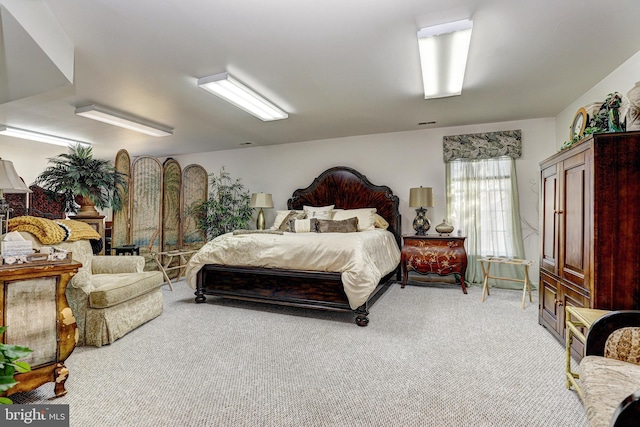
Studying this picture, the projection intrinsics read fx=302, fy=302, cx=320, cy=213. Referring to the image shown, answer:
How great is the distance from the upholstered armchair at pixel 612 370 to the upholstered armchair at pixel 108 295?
10.1 ft

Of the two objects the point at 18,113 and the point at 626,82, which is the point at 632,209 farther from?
the point at 18,113

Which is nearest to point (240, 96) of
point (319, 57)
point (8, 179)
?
point (319, 57)

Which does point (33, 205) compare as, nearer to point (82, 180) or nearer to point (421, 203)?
point (82, 180)

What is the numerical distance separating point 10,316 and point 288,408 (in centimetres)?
160

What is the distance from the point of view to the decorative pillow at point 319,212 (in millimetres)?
5059

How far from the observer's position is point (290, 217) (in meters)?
5.23

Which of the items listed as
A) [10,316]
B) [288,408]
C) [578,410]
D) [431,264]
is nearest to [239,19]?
[10,316]

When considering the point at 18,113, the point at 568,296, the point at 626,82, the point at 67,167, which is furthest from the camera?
the point at 18,113

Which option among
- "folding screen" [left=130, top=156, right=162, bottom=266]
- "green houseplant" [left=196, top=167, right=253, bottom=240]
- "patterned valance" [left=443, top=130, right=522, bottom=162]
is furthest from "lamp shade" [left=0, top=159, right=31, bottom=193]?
"patterned valance" [left=443, top=130, right=522, bottom=162]

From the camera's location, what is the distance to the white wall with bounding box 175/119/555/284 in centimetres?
444

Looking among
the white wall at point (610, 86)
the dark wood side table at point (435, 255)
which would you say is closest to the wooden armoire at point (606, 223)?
the white wall at point (610, 86)

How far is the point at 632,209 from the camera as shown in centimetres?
199

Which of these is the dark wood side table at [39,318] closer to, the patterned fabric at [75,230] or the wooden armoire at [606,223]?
the patterned fabric at [75,230]

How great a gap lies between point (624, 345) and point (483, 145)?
367cm
